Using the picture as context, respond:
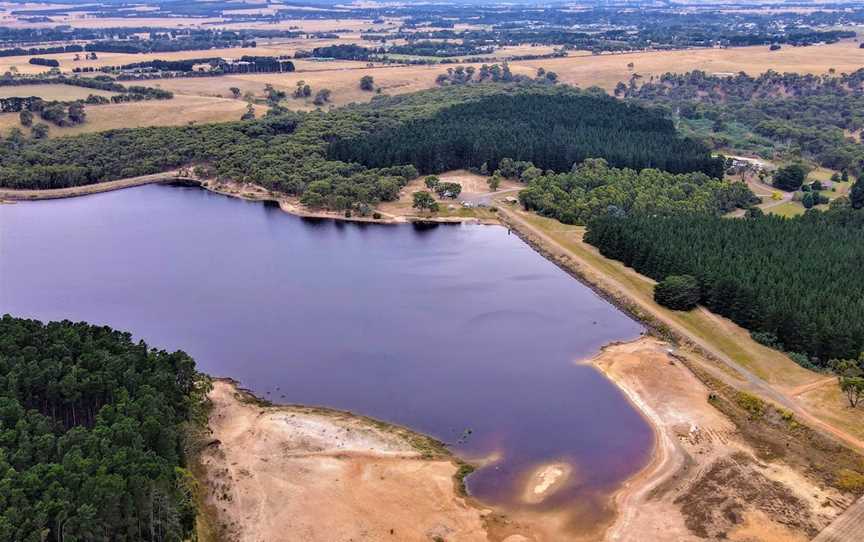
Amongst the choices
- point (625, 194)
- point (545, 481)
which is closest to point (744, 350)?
point (545, 481)

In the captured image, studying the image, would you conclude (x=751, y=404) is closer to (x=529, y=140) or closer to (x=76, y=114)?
(x=529, y=140)

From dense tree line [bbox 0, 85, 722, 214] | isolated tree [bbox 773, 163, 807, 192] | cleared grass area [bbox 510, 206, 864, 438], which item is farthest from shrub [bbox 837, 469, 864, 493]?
isolated tree [bbox 773, 163, 807, 192]

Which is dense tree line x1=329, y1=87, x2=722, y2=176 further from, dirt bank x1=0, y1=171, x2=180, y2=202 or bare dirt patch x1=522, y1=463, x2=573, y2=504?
bare dirt patch x1=522, y1=463, x2=573, y2=504

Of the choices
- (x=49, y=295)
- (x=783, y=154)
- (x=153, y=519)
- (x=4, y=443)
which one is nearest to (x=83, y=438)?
(x=4, y=443)

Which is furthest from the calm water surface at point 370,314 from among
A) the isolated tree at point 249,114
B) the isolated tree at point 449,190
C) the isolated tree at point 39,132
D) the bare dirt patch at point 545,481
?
the isolated tree at point 249,114

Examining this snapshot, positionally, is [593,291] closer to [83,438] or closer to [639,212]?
[639,212]

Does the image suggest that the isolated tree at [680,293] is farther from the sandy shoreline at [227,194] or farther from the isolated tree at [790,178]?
the isolated tree at [790,178]
